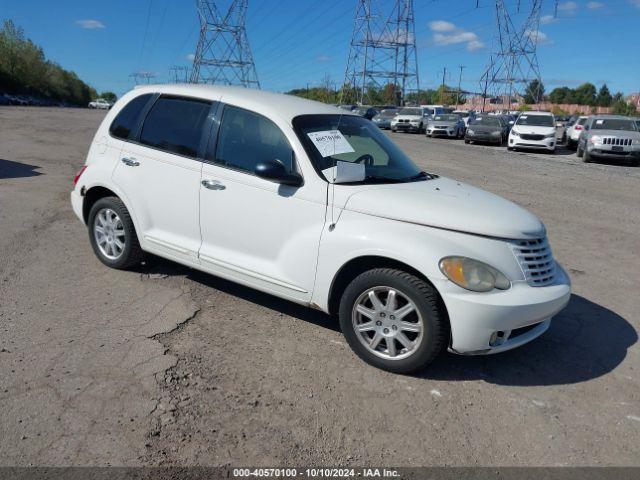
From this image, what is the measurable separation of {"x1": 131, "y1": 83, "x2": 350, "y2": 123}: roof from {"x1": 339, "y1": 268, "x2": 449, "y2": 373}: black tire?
4.85 feet

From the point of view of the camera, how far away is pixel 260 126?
4.32 metres

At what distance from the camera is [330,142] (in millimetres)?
4297

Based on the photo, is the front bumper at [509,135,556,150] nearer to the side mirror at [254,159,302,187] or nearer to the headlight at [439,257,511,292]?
the side mirror at [254,159,302,187]

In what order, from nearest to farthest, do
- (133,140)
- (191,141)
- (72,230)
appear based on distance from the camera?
(191,141)
(133,140)
(72,230)

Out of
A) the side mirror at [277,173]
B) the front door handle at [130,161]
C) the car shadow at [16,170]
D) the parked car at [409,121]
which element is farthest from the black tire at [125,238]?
the parked car at [409,121]

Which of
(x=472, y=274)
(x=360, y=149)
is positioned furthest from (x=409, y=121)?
(x=472, y=274)

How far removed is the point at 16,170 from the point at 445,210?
33.8 feet

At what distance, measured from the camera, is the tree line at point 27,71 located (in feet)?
293

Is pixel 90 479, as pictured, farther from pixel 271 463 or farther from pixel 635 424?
pixel 635 424

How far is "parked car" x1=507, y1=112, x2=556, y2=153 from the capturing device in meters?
22.3

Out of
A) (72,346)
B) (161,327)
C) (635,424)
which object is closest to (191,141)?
(161,327)

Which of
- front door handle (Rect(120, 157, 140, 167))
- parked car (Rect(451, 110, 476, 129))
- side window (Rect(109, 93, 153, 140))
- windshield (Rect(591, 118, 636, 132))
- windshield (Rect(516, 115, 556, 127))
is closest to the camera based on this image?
front door handle (Rect(120, 157, 140, 167))

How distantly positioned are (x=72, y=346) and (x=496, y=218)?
3.12 m

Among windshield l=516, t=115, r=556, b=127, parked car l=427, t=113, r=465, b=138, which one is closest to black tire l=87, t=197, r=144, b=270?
windshield l=516, t=115, r=556, b=127
